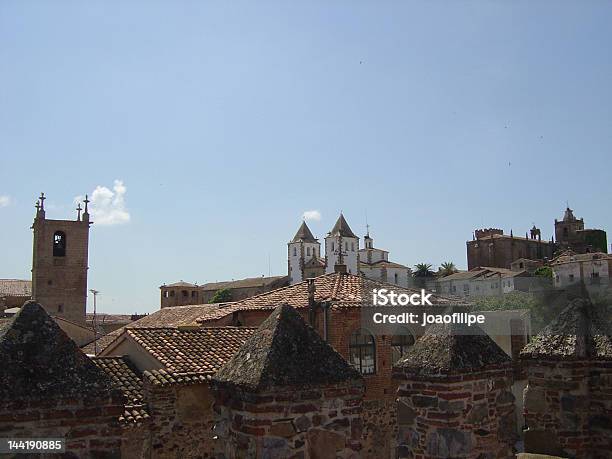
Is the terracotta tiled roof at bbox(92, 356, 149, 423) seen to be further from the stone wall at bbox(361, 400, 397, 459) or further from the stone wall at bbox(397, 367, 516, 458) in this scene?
the stone wall at bbox(397, 367, 516, 458)

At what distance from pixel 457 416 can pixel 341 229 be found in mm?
79488

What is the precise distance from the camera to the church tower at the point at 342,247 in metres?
81.2

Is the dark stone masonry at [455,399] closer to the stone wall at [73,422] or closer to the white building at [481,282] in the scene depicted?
the stone wall at [73,422]

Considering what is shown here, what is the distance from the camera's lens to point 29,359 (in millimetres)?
4082

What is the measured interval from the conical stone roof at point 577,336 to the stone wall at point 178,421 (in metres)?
8.57

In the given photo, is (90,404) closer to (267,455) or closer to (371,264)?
(267,455)

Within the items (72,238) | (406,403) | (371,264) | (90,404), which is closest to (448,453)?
(406,403)

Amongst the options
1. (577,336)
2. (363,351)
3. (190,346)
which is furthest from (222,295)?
(577,336)

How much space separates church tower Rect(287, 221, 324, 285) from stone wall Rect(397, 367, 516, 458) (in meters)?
72.1

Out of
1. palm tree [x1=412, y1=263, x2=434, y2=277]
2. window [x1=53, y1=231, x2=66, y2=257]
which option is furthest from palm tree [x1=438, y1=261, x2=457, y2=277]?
window [x1=53, y1=231, x2=66, y2=257]

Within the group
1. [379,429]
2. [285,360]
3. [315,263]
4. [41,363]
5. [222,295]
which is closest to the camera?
[41,363]

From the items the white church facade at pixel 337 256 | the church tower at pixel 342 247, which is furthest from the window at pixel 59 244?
the church tower at pixel 342 247

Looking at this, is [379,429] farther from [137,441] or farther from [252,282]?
A: [252,282]

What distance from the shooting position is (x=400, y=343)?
1859cm
